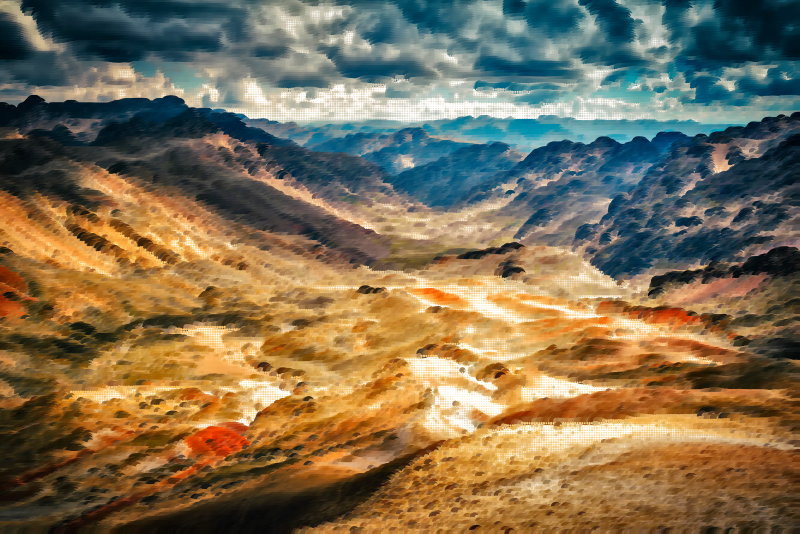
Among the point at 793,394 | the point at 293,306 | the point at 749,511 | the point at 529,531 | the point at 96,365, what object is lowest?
the point at 293,306

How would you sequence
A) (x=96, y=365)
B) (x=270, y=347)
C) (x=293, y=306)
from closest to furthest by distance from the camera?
(x=96, y=365), (x=270, y=347), (x=293, y=306)

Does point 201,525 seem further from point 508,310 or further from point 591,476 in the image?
point 508,310

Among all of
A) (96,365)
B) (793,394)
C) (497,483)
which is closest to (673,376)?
(793,394)

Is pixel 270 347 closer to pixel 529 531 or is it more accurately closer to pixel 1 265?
pixel 1 265

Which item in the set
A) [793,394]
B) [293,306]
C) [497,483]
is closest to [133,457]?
[497,483]

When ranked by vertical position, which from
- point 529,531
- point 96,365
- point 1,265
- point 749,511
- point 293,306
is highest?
point 749,511

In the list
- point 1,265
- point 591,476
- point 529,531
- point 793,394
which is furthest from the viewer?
point 1,265

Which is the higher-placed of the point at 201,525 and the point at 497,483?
the point at 497,483

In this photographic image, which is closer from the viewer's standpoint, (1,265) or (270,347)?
(270,347)

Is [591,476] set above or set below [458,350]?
above
